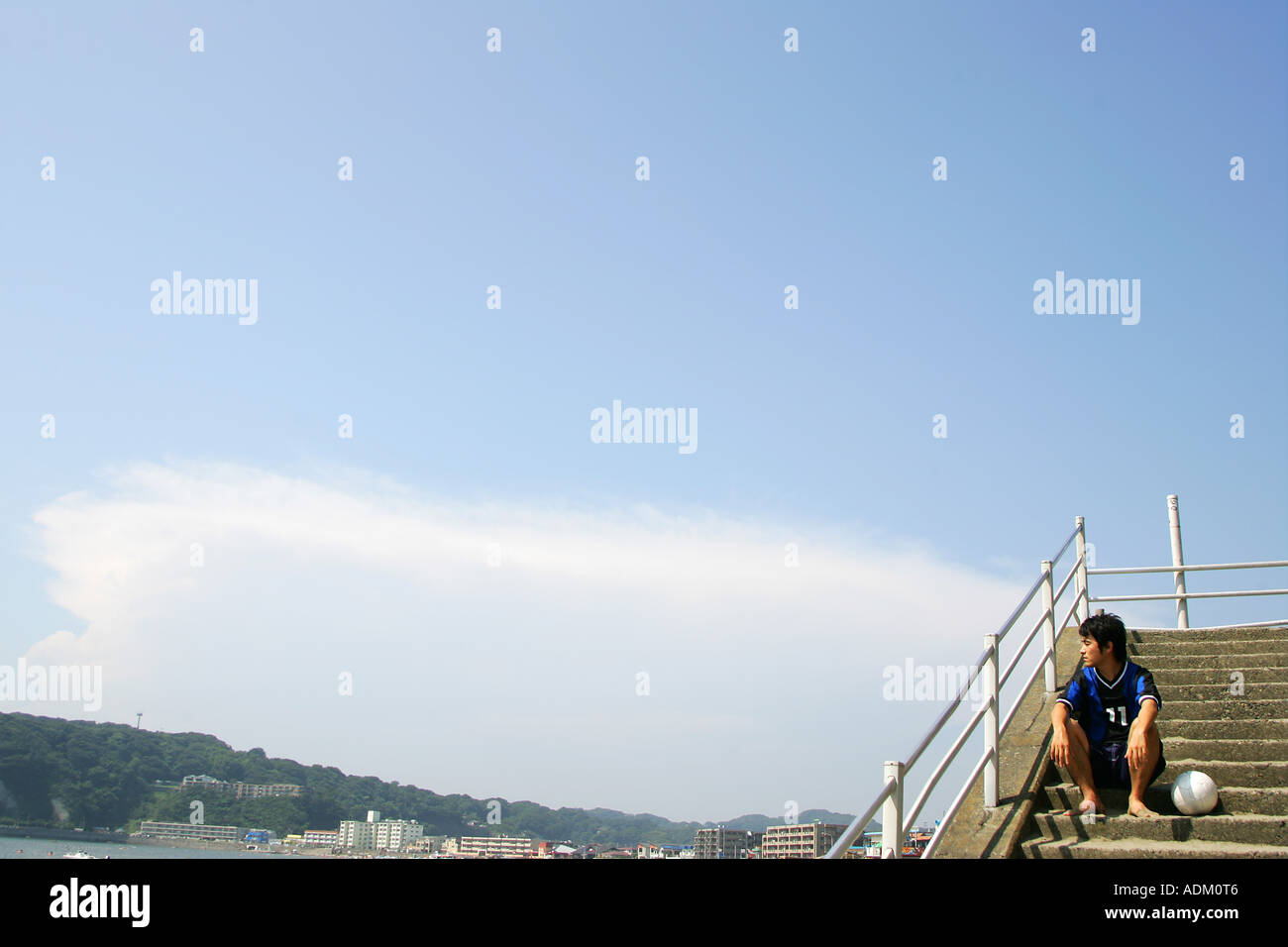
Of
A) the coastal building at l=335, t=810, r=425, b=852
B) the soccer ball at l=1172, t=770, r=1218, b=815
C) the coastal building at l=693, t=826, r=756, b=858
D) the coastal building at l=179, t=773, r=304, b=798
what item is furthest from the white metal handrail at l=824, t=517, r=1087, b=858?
the coastal building at l=179, t=773, r=304, b=798

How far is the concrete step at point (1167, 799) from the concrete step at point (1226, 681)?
1.60 metres

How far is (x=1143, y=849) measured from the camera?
15.8 feet

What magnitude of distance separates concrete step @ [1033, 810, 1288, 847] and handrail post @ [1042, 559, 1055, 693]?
2.22 m

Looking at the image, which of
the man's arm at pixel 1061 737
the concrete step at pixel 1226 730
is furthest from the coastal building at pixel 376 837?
the man's arm at pixel 1061 737

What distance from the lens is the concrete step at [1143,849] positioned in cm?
461

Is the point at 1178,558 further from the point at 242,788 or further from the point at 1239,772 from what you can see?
the point at 242,788

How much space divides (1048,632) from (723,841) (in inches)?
158

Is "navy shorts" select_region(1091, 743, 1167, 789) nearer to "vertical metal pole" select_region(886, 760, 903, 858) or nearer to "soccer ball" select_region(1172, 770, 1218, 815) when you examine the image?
"soccer ball" select_region(1172, 770, 1218, 815)

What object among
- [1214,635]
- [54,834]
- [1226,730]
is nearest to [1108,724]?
[1226,730]
